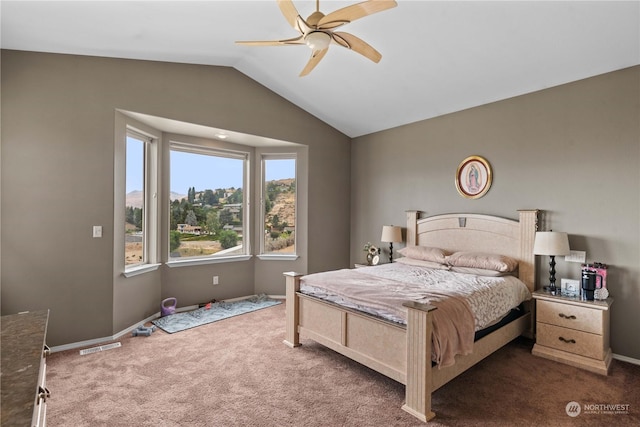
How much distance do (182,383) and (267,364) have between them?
679mm

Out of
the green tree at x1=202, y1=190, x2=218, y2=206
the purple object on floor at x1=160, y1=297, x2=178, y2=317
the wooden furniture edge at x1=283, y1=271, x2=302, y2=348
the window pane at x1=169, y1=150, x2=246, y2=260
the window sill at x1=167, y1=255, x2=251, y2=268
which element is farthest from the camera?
the green tree at x1=202, y1=190, x2=218, y2=206

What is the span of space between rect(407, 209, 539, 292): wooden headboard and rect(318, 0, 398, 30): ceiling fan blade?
8.69 feet

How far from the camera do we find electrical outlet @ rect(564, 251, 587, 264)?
312 centimetres

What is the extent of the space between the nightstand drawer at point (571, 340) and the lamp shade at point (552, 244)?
0.67 meters

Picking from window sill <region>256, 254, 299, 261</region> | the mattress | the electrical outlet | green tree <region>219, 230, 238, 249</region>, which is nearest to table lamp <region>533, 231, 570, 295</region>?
the electrical outlet

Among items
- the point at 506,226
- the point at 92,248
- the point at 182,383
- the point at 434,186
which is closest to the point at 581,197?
the point at 506,226

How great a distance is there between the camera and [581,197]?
10.5 feet

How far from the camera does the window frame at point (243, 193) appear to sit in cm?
435

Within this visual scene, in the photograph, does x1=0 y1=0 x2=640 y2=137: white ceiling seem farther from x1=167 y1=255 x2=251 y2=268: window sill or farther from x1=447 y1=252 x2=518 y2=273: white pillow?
x1=167 y1=255 x2=251 y2=268: window sill

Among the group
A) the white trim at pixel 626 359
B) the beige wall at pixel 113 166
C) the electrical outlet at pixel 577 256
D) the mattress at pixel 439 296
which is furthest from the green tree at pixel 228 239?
the white trim at pixel 626 359

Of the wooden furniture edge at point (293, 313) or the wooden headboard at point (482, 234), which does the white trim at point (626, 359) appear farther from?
the wooden furniture edge at point (293, 313)

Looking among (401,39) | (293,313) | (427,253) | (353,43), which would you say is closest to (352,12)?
(353,43)

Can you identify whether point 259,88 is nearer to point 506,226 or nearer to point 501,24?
point 501,24

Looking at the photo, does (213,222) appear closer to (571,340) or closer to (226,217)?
(226,217)
